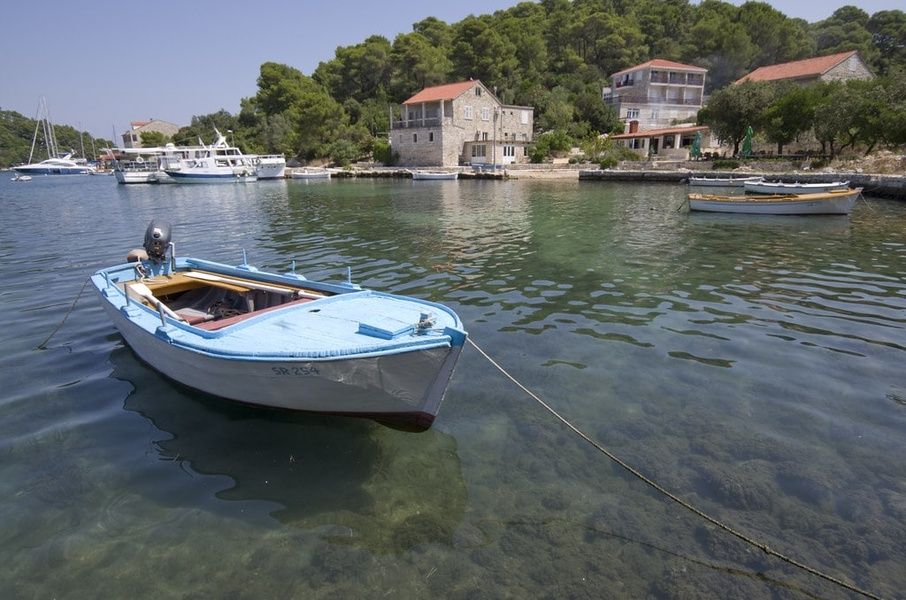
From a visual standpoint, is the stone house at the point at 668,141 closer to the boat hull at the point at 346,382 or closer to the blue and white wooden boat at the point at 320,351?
the blue and white wooden boat at the point at 320,351

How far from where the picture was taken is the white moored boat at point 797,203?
22016mm

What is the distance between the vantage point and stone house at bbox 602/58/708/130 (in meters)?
67.6

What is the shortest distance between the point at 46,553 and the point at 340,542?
2649 mm

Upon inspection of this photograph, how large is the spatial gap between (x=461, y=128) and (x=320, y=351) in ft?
198

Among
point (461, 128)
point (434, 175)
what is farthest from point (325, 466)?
point (461, 128)

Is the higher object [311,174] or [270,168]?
[270,168]

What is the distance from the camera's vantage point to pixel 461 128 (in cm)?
6144

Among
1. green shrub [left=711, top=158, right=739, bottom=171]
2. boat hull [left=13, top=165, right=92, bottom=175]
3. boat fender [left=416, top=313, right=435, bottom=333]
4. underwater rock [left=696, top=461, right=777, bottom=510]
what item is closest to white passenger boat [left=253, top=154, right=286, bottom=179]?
green shrub [left=711, top=158, right=739, bottom=171]

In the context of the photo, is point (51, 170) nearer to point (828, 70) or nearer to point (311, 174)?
point (311, 174)

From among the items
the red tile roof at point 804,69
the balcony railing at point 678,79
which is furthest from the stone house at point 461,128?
the red tile roof at point 804,69

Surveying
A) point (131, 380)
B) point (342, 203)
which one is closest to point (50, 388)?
point (131, 380)

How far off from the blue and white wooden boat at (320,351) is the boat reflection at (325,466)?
0.48 meters

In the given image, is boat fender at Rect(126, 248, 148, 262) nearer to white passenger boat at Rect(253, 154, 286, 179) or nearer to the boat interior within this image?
the boat interior

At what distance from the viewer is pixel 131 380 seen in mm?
7848
